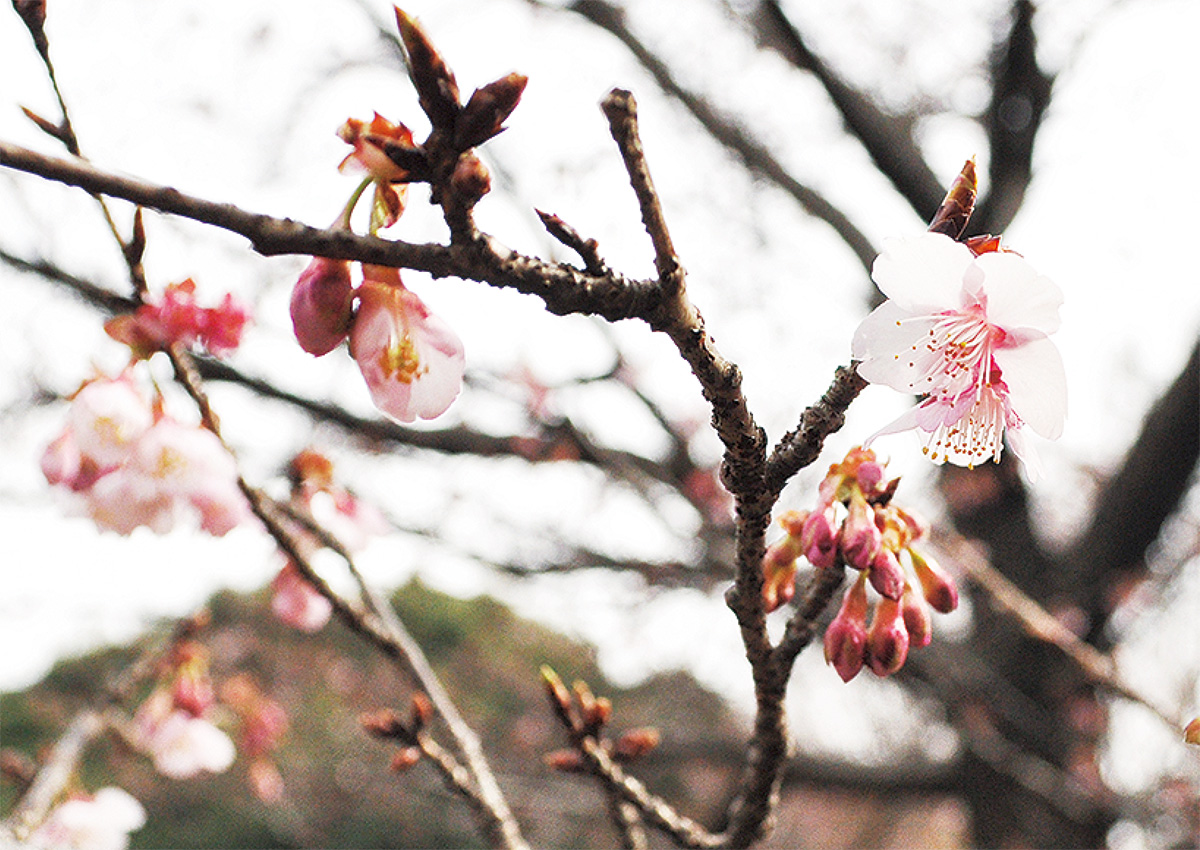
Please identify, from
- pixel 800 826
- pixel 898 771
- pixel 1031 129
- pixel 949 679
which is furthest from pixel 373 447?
pixel 800 826

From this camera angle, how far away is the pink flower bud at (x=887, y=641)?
0.77 meters

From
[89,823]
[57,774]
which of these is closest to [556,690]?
[57,774]

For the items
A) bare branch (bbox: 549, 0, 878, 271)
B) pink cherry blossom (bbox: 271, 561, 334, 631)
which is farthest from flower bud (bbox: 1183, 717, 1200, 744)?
bare branch (bbox: 549, 0, 878, 271)

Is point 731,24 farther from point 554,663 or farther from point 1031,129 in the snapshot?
point 554,663

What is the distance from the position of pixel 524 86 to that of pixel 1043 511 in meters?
5.56

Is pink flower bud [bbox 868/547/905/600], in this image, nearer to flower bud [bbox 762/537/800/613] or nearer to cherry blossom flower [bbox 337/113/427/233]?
flower bud [bbox 762/537/800/613]

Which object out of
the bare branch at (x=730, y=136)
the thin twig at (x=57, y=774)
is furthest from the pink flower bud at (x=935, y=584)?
the bare branch at (x=730, y=136)

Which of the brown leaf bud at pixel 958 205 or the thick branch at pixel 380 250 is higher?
the brown leaf bud at pixel 958 205

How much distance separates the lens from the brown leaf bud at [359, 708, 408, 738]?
1.08 m

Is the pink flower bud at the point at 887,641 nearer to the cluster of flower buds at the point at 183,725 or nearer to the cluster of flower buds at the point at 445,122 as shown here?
the cluster of flower buds at the point at 445,122

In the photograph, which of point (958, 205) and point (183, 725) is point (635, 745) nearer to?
point (958, 205)

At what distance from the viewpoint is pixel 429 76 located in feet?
1.58

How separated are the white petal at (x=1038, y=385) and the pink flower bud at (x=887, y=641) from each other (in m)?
0.21

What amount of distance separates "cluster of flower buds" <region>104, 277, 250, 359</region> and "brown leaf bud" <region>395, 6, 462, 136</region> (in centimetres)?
57
